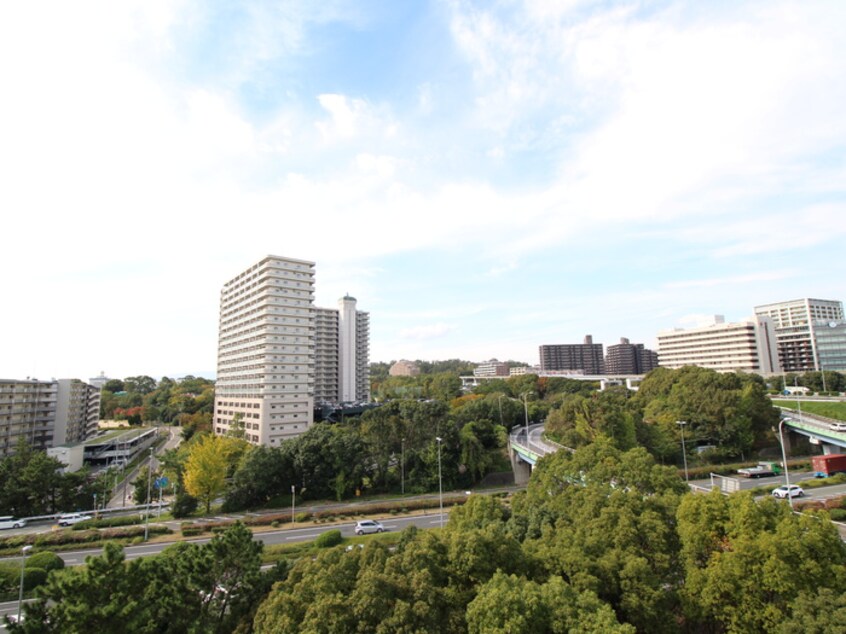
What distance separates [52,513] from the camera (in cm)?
3659

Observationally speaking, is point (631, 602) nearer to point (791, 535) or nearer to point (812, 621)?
point (812, 621)

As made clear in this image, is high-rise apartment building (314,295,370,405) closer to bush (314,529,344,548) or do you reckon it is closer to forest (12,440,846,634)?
bush (314,529,344,548)

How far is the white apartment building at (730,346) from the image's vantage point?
304 ft

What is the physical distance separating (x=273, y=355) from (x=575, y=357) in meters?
142

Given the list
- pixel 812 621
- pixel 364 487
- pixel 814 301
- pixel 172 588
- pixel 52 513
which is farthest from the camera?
pixel 814 301

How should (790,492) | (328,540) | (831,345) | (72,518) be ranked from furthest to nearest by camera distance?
1. (831,345)
2. (72,518)
3. (790,492)
4. (328,540)

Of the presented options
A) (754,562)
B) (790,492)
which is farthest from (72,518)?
(790,492)

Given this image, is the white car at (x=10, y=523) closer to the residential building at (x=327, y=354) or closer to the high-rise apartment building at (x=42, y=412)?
the high-rise apartment building at (x=42, y=412)

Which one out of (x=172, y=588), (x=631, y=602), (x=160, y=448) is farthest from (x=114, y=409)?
(x=631, y=602)

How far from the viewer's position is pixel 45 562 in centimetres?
2355

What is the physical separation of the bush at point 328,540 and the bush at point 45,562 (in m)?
13.5

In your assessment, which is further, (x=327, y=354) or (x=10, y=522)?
(x=327, y=354)

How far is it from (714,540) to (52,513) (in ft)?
154

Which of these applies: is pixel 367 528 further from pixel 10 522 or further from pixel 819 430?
pixel 819 430
